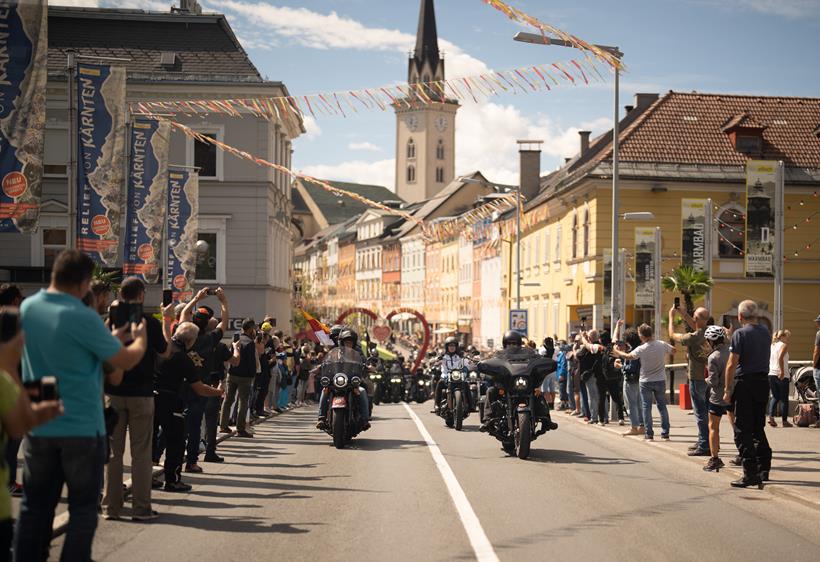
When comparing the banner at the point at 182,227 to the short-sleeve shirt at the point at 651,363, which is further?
the banner at the point at 182,227

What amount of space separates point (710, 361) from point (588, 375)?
8.98 m

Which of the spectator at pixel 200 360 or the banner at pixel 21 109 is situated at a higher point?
the banner at pixel 21 109

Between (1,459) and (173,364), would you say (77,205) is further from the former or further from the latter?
(1,459)

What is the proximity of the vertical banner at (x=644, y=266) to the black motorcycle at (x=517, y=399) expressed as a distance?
2010 cm

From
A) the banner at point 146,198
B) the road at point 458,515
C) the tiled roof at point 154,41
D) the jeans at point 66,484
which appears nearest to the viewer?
the jeans at point 66,484

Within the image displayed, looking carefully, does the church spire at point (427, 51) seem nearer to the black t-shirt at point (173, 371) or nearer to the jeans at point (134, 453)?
the black t-shirt at point (173, 371)

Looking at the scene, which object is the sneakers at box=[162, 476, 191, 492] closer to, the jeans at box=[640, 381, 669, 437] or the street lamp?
the jeans at box=[640, 381, 669, 437]

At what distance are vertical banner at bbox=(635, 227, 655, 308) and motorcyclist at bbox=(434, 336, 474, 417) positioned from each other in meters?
14.3

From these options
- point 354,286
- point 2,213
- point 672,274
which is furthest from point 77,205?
point 354,286

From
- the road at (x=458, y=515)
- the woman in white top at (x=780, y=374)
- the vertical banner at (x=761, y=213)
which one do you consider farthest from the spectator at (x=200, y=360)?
the vertical banner at (x=761, y=213)

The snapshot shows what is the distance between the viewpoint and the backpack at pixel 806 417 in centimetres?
2208

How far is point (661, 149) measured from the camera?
4859 centimetres

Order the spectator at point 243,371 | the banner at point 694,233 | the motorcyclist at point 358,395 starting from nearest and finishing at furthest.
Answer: the motorcyclist at point 358,395, the spectator at point 243,371, the banner at point 694,233

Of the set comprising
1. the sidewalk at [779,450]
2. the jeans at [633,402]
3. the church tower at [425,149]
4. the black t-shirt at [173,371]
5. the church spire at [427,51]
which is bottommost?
the sidewalk at [779,450]
